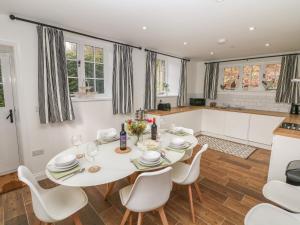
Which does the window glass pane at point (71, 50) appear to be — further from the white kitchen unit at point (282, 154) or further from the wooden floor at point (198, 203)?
the white kitchen unit at point (282, 154)

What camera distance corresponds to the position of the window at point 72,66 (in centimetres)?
271

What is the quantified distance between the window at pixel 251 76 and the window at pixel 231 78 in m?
0.18

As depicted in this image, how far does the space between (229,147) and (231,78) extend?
2065mm

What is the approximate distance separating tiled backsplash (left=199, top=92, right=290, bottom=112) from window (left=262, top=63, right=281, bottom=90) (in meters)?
0.20

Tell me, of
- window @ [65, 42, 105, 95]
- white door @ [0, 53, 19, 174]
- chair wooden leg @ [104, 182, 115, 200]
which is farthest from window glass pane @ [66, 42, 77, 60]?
chair wooden leg @ [104, 182, 115, 200]

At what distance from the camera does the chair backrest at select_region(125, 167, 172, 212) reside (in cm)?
118

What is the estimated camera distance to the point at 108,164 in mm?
1449

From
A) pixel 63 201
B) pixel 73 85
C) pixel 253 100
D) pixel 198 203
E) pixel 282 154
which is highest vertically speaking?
pixel 73 85

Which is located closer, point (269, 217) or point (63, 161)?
point (269, 217)

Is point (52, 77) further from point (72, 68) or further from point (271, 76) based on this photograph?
point (271, 76)

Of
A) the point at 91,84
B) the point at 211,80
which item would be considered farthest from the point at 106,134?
the point at 211,80

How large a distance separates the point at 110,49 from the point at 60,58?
0.97 meters

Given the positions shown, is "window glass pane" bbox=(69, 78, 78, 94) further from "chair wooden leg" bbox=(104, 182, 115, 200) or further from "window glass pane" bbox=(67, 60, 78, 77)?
"chair wooden leg" bbox=(104, 182, 115, 200)

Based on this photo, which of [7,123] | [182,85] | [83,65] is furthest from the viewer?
[182,85]
